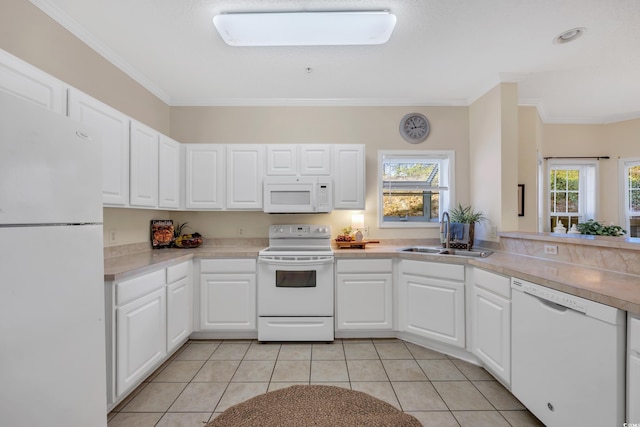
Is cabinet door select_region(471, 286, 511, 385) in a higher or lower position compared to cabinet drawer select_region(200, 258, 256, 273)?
lower

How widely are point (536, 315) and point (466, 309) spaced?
75 cm

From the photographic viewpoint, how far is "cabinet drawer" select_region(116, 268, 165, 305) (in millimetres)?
1646

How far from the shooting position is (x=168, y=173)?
106 inches

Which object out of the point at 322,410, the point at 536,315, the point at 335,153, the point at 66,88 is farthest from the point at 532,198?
the point at 66,88

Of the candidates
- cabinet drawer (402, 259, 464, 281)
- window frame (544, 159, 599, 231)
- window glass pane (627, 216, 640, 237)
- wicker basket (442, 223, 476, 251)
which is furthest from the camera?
window frame (544, 159, 599, 231)

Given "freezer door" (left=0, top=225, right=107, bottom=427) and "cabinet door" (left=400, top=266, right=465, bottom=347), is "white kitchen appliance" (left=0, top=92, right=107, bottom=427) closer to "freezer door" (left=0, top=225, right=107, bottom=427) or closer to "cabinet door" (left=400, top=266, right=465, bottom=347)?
"freezer door" (left=0, top=225, right=107, bottom=427)

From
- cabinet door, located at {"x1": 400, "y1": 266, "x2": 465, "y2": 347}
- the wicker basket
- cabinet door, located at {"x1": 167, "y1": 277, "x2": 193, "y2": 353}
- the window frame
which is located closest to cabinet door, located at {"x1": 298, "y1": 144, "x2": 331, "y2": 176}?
cabinet door, located at {"x1": 400, "y1": 266, "x2": 465, "y2": 347}

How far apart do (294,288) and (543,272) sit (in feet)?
6.28

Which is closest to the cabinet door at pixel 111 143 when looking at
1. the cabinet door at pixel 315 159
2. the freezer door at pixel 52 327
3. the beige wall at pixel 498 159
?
the freezer door at pixel 52 327

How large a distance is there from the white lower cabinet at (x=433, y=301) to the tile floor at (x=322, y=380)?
0.69 feet

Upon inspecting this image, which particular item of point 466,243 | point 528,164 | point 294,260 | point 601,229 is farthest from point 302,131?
point 601,229

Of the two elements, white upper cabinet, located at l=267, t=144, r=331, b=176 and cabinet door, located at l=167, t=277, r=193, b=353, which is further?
A: white upper cabinet, located at l=267, t=144, r=331, b=176

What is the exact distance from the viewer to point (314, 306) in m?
2.56

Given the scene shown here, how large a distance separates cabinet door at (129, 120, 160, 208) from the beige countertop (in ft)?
1.78
